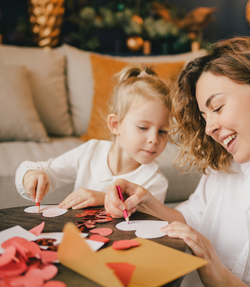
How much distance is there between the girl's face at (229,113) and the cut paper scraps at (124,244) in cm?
43

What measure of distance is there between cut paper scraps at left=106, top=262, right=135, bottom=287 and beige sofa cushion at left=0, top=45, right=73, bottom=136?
171cm

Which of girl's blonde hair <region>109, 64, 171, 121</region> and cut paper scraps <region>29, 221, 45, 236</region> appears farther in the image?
girl's blonde hair <region>109, 64, 171, 121</region>

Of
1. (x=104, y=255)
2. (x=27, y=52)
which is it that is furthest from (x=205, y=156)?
(x=27, y=52)

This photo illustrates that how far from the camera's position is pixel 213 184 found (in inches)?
42.1

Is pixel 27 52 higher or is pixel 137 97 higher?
pixel 27 52

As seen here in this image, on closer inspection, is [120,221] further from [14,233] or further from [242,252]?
[242,252]

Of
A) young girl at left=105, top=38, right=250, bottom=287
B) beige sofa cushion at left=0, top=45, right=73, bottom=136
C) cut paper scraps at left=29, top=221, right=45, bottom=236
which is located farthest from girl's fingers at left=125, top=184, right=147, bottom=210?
beige sofa cushion at left=0, top=45, right=73, bottom=136

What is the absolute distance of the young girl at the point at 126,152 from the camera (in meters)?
1.07

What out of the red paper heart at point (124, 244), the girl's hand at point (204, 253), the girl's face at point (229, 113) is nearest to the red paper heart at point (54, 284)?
the red paper heart at point (124, 244)

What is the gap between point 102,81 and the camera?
202 centimetres

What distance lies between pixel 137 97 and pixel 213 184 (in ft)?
1.56

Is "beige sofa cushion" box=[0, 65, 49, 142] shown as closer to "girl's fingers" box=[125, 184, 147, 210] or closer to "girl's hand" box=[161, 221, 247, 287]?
"girl's fingers" box=[125, 184, 147, 210]

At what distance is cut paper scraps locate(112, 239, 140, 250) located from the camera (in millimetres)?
531

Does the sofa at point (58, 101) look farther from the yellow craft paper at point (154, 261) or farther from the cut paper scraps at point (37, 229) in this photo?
the yellow craft paper at point (154, 261)
